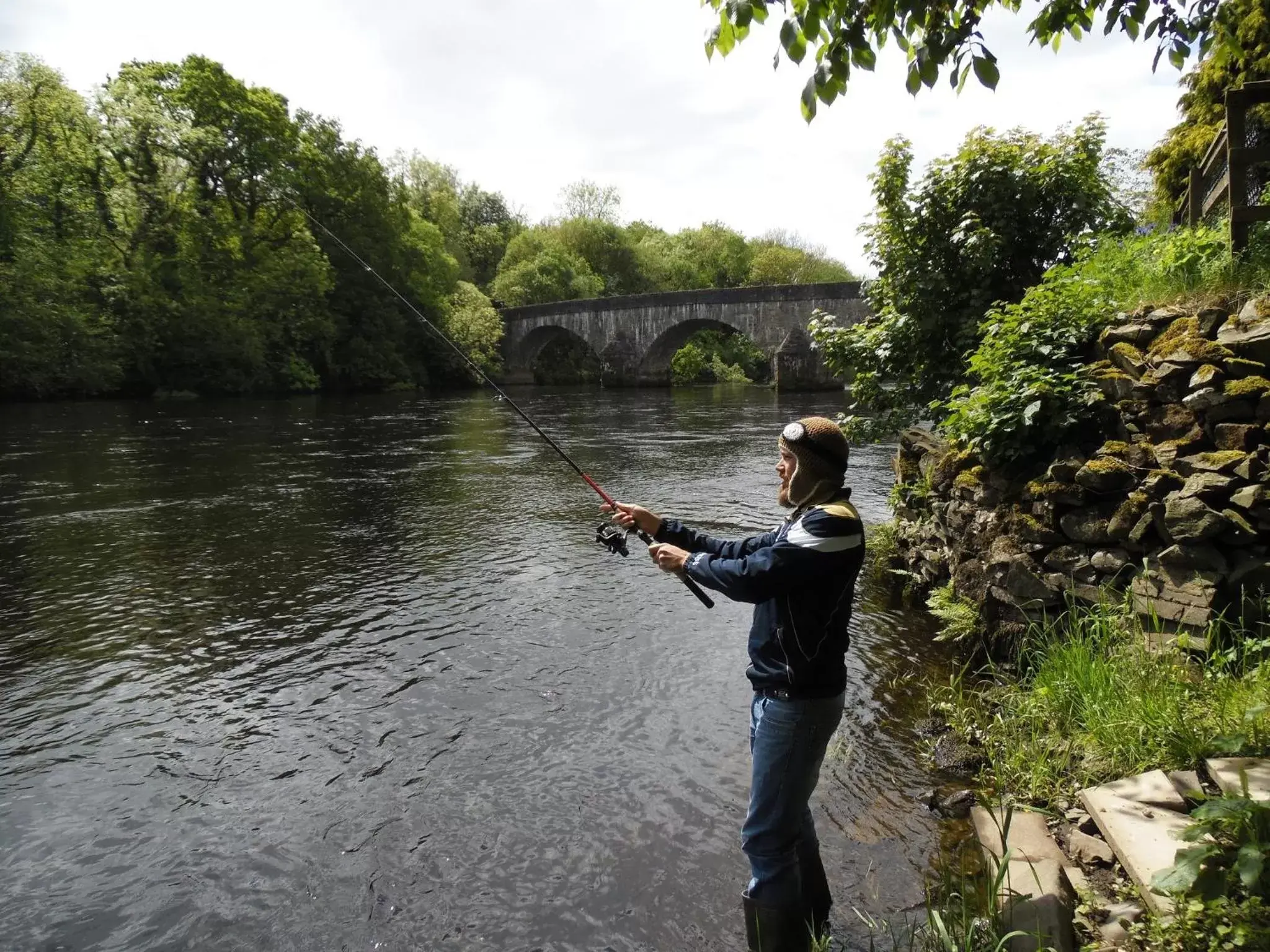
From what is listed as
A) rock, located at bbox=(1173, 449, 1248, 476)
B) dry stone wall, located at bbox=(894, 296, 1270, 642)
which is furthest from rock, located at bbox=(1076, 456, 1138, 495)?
rock, located at bbox=(1173, 449, 1248, 476)

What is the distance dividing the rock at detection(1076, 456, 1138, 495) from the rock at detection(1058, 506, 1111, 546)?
0.51 ft

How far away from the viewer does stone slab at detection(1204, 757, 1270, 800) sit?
326cm

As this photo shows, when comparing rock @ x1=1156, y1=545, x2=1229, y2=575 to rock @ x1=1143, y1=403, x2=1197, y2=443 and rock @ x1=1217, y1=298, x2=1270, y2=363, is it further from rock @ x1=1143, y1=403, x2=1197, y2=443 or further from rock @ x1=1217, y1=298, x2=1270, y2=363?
rock @ x1=1217, y1=298, x2=1270, y2=363

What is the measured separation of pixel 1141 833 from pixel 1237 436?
300 centimetres

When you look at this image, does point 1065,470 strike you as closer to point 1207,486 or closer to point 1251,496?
point 1207,486

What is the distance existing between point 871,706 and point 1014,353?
311 cm

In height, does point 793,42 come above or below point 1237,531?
above

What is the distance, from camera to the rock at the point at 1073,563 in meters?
5.80

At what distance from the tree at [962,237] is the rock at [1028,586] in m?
3.80

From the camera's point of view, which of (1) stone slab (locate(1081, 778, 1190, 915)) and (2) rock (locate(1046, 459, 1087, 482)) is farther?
(2) rock (locate(1046, 459, 1087, 482))

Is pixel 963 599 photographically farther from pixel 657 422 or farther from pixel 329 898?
pixel 657 422

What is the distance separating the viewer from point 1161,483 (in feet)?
17.8

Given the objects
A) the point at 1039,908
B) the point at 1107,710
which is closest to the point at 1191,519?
the point at 1107,710

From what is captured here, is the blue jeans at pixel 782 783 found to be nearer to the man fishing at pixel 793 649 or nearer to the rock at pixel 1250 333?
the man fishing at pixel 793 649
